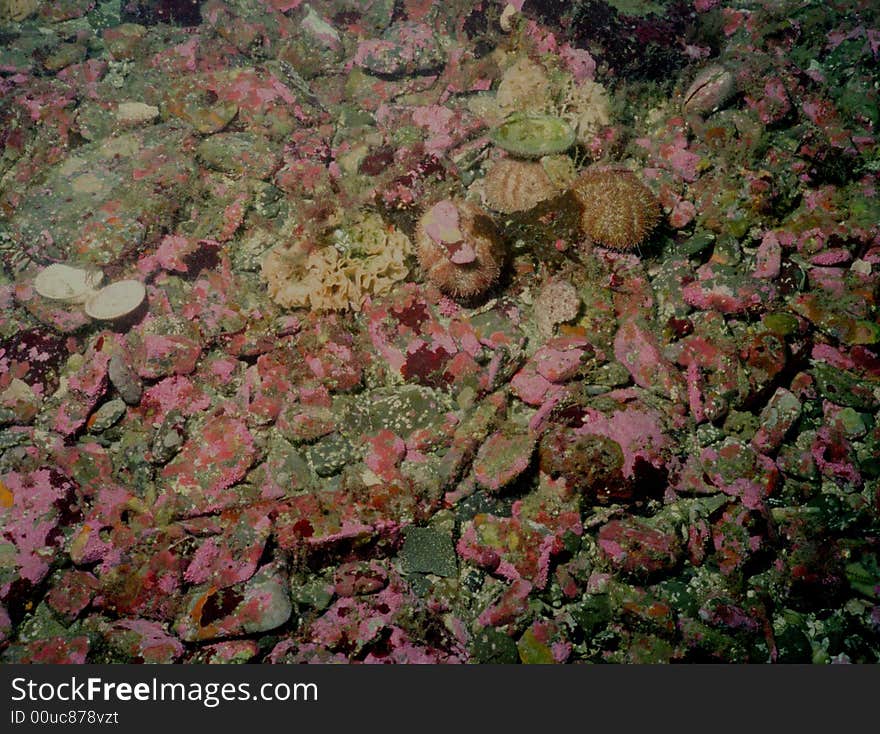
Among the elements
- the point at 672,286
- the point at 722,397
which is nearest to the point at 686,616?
the point at 722,397

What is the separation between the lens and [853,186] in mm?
5059

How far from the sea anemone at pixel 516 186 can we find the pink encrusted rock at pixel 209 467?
126 inches

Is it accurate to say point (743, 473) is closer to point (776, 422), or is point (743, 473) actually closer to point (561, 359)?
point (776, 422)

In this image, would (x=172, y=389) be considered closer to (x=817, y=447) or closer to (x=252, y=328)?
(x=252, y=328)

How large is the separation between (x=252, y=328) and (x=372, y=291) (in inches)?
45.5

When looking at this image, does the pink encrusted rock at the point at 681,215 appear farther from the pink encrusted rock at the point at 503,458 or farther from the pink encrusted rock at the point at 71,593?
the pink encrusted rock at the point at 71,593

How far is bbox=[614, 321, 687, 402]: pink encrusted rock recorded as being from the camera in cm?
406

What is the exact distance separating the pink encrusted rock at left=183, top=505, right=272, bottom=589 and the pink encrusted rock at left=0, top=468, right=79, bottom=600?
3.65ft

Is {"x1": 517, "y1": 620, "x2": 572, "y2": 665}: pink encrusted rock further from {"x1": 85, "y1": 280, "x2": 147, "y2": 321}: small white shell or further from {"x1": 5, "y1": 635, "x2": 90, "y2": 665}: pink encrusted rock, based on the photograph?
{"x1": 85, "y1": 280, "x2": 147, "y2": 321}: small white shell

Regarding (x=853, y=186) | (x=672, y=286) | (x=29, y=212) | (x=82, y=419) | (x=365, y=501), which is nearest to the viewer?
(x=365, y=501)

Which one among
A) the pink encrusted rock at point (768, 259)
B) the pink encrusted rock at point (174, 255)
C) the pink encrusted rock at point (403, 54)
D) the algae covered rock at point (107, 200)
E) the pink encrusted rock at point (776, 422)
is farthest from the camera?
the pink encrusted rock at point (403, 54)

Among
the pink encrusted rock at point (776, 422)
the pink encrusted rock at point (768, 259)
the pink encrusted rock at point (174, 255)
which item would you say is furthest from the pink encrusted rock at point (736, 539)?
the pink encrusted rock at point (174, 255)

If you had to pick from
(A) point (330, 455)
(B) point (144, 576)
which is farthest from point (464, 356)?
(B) point (144, 576)

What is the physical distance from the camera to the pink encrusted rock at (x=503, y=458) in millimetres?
3771
